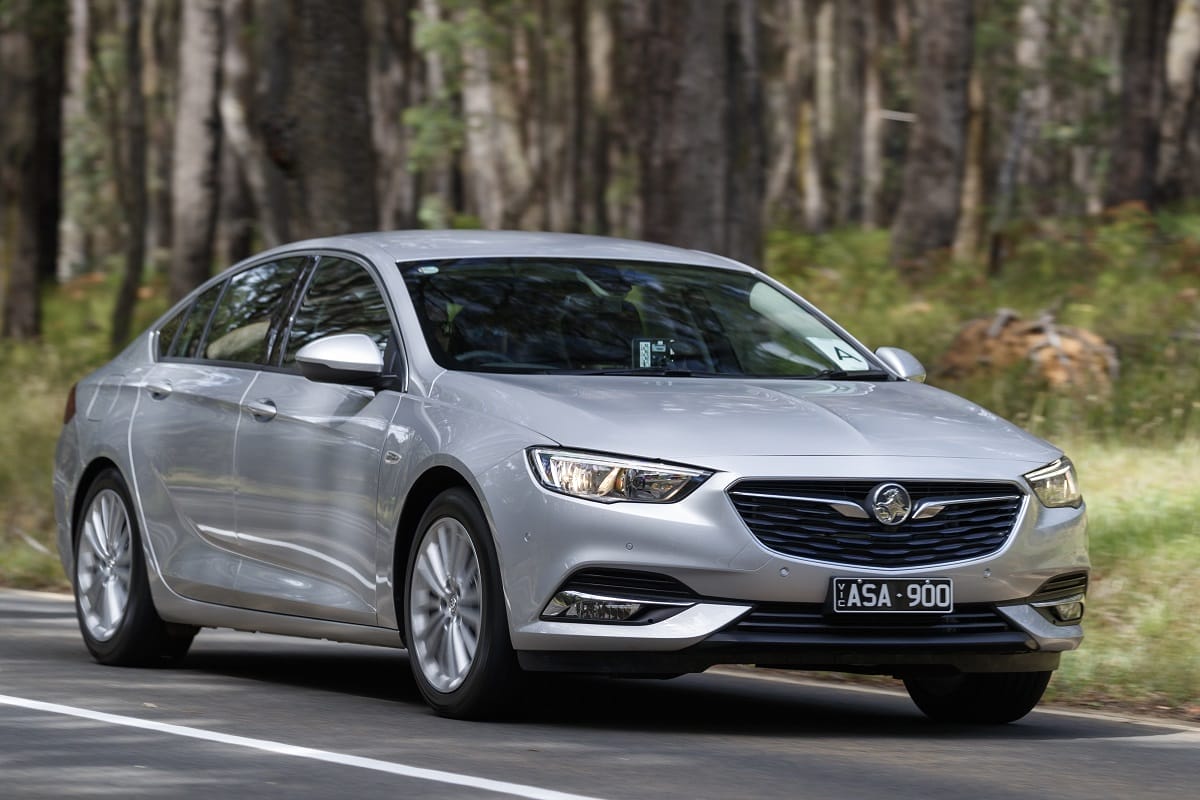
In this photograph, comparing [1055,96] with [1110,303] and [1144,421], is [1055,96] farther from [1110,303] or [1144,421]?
[1144,421]

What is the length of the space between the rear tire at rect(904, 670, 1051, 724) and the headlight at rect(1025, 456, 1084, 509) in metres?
0.65

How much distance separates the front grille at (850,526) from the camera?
680cm

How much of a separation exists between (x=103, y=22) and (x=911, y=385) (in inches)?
2034

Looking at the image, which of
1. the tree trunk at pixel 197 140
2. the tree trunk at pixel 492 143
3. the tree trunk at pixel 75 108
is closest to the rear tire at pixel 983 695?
the tree trunk at pixel 197 140

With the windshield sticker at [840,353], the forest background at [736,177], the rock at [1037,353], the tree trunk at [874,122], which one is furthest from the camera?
the tree trunk at [874,122]

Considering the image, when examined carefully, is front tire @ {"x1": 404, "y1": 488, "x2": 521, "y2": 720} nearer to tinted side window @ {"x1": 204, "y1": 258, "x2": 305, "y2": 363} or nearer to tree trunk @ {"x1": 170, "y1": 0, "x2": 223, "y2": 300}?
tinted side window @ {"x1": 204, "y1": 258, "x2": 305, "y2": 363}

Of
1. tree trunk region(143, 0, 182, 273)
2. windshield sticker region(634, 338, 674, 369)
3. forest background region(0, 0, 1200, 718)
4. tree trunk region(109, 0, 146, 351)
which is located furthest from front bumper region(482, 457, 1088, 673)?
tree trunk region(143, 0, 182, 273)

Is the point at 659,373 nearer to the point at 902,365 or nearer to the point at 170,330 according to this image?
the point at 902,365

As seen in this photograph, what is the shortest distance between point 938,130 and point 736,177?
29.0 ft

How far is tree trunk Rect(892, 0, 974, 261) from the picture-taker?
2722 centimetres

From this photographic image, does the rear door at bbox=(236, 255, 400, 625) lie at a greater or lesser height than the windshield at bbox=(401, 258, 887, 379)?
lesser

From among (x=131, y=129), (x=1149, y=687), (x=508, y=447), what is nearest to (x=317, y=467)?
(x=508, y=447)

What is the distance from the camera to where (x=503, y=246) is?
8.49 metres

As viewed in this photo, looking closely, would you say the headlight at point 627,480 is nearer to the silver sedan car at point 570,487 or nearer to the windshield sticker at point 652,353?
the silver sedan car at point 570,487
